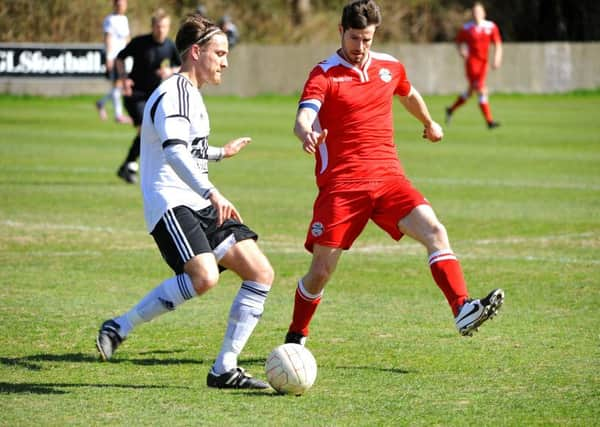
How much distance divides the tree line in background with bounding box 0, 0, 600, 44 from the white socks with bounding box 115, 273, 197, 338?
3192cm

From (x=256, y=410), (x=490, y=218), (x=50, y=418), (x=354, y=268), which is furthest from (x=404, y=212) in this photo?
(x=490, y=218)

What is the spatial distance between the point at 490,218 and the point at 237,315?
23.8ft

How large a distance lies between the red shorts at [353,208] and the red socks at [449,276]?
33cm

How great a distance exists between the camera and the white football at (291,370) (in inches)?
238

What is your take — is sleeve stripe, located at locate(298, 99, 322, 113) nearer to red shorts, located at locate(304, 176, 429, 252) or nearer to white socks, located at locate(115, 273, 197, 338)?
red shorts, located at locate(304, 176, 429, 252)

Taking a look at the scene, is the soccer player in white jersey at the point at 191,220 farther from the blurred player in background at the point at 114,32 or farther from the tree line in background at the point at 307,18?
the tree line in background at the point at 307,18

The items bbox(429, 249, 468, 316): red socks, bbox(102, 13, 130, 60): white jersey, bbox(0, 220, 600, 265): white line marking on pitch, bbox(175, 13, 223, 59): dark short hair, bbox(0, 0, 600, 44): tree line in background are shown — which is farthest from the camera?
bbox(0, 0, 600, 44): tree line in background

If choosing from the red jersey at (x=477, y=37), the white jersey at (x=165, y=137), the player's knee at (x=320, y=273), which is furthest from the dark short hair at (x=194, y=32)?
the red jersey at (x=477, y=37)

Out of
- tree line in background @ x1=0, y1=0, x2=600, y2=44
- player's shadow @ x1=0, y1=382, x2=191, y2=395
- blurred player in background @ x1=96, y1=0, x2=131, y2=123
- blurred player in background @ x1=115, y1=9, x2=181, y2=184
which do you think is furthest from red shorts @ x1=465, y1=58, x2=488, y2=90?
player's shadow @ x1=0, y1=382, x2=191, y2=395

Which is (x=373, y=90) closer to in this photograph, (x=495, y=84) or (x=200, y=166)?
(x=200, y=166)

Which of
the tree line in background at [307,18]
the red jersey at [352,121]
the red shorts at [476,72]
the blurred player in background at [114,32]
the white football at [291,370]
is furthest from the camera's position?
the tree line in background at [307,18]

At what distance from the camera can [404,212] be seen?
273 inches

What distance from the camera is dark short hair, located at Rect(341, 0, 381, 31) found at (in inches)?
268

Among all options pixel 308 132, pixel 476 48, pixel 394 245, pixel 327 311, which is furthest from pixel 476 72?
pixel 308 132
